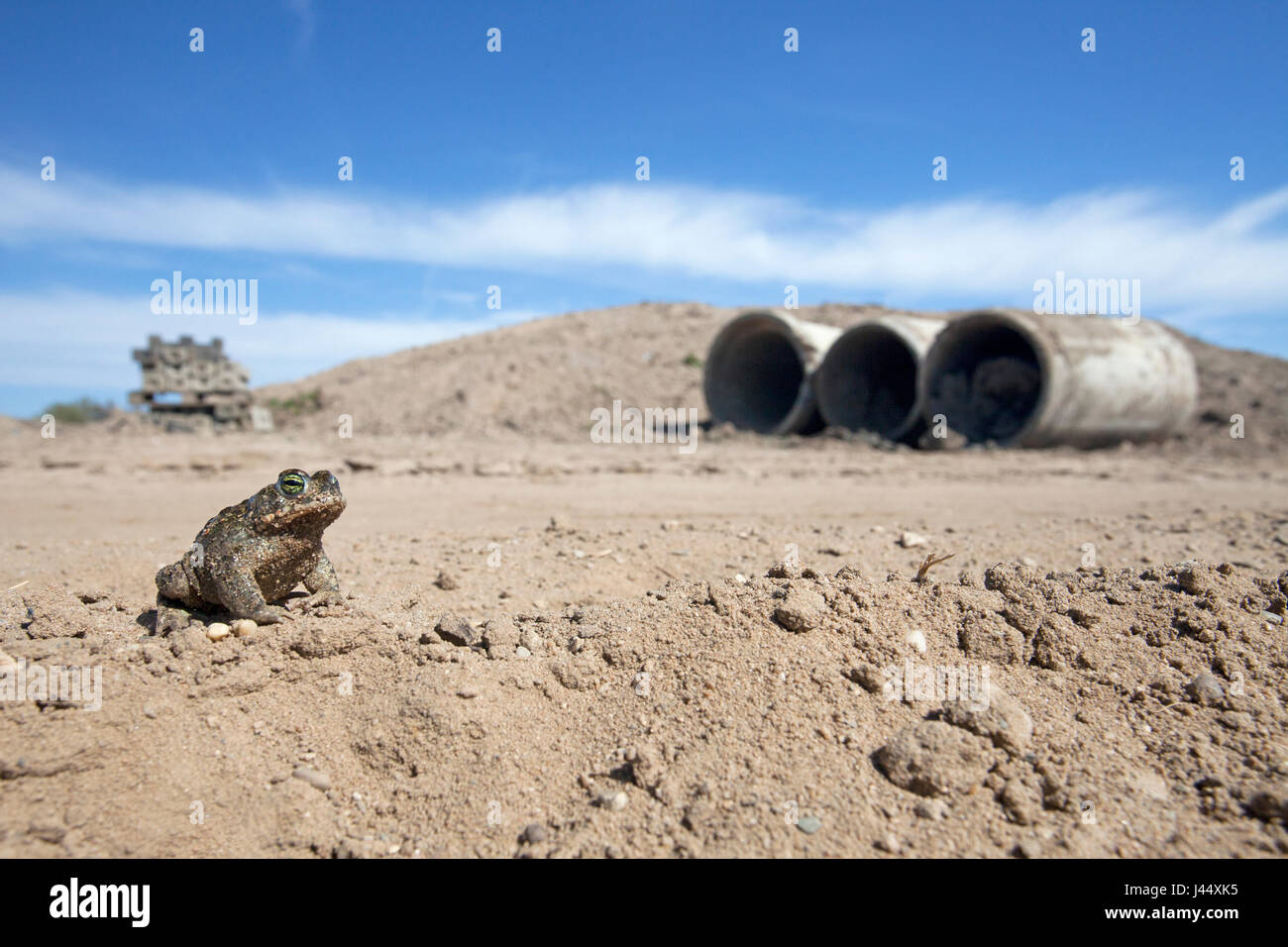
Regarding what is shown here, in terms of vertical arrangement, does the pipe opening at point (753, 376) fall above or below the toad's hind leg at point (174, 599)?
above

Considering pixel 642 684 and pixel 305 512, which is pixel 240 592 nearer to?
pixel 305 512

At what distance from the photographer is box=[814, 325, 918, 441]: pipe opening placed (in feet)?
43.6

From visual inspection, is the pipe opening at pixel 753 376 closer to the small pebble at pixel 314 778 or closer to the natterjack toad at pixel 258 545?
the natterjack toad at pixel 258 545

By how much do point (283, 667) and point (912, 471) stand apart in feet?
25.1

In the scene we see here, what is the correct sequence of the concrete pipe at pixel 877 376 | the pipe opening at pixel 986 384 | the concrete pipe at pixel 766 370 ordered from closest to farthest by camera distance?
the pipe opening at pixel 986 384 < the concrete pipe at pixel 877 376 < the concrete pipe at pixel 766 370

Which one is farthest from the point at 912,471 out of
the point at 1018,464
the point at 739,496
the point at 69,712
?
the point at 69,712

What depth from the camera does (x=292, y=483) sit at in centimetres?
276

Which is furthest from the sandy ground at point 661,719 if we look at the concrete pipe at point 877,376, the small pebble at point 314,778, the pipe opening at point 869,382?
the pipe opening at point 869,382

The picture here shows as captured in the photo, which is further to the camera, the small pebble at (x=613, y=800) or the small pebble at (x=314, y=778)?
the small pebble at (x=314, y=778)

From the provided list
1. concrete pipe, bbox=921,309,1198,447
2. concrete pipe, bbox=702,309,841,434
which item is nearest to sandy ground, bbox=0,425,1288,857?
concrete pipe, bbox=921,309,1198,447

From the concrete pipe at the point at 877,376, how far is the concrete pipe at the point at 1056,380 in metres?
0.55

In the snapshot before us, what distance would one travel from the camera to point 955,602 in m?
2.87

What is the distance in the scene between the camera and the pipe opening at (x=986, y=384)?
12.1 m

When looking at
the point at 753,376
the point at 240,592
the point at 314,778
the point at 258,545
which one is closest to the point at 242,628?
the point at 240,592
